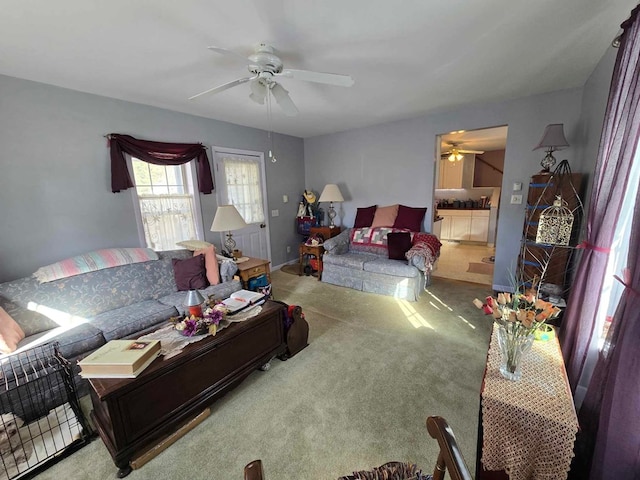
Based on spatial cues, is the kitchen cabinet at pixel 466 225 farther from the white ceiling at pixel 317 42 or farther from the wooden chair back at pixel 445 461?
the wooden chair back at pixel 445 461

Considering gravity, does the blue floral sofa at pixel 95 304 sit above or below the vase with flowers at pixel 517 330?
below

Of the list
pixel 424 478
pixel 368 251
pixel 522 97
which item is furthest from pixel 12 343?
pixel 522 97

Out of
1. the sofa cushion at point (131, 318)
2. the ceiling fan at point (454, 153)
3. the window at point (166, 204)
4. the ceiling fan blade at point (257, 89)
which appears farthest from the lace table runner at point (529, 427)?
the ceiling fan at point (454, 153)

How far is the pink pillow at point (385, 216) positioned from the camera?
4.22 meters

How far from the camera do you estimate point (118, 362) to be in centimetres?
138

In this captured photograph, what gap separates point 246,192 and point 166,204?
4.10 feet

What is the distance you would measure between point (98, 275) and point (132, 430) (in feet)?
5.39

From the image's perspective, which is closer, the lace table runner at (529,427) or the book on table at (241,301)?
the lace table runner at (529,427)

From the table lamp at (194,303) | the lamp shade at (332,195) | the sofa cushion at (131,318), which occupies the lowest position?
the sofa cushion at (131,318)

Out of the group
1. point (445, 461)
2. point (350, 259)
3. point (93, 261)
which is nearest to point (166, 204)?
point (93, 261)

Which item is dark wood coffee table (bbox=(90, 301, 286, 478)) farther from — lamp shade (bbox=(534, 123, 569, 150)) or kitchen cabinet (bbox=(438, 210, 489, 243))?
kitchen cabinet (bbox=(438, 210, 489, 243))

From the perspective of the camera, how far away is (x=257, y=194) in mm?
4465

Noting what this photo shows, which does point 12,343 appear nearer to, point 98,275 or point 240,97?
point 98,275

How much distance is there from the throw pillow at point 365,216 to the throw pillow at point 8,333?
397 cm
